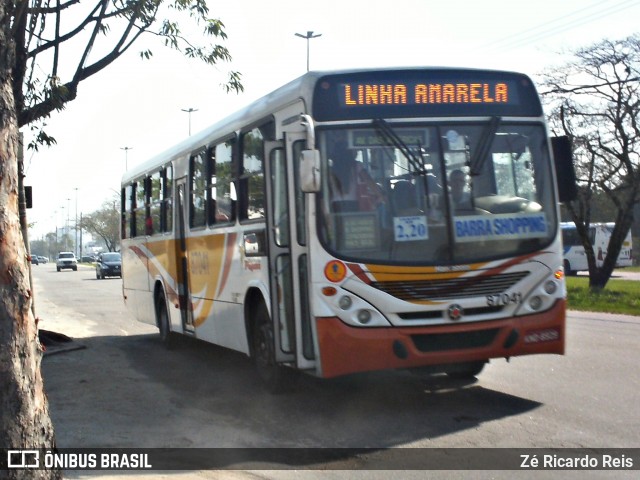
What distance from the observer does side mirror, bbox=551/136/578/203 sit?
885cm

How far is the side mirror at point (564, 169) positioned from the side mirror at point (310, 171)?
2.51 m

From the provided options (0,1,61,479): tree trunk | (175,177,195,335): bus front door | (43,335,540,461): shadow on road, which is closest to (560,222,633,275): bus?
(175,177,195,335): bus front door

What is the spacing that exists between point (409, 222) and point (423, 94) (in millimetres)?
1265

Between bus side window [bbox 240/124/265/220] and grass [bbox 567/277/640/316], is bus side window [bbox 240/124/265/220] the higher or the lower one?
the higher one

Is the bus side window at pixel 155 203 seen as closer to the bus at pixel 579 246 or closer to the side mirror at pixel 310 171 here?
the side mirror at pixel 310 171

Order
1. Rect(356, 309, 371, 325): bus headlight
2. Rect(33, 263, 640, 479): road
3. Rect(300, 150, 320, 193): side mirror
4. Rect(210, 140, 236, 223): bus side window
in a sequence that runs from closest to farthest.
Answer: Rect(33, 263, 640, 479): road < Rect(300, 150, 320, 193): side mirror < Rect(356, 309, 371, 325): bus headlight < Rect(210, 140, 236, 223): bus side window

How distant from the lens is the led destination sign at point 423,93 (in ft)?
27.8

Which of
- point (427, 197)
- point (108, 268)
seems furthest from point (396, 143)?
point (108, 268)

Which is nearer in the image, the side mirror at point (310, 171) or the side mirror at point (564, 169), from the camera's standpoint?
the side mirror at point (310, 171)

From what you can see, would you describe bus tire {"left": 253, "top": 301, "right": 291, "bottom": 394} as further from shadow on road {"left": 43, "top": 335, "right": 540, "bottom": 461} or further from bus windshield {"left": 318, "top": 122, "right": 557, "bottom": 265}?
bus windshield {"left": 318, "top": 122, "right": 557, "bottom": 265}

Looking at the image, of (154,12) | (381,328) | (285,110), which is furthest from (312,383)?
(154,12)

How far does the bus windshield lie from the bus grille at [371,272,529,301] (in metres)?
0.18

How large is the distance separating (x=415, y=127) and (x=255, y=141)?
209 cm

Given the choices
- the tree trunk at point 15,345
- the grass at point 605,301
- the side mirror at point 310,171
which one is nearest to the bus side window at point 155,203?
the side mirror at point 310,171
